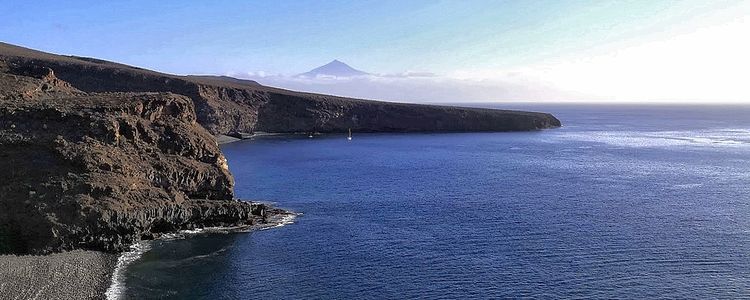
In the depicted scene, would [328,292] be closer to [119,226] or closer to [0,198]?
[119,226]

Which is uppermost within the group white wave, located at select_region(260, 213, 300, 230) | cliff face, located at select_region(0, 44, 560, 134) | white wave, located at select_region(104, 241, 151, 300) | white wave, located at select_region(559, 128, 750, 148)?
cliff face, located at select_region(0, 44, 560, 134)

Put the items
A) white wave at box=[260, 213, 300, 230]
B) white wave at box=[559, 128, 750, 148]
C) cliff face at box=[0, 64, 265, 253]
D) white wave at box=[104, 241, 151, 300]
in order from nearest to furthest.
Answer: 1. white wave at box=[104, 241, 151, 300]
2. cliff face at box=[0, 64, 265, 253]
3. white wave at box=[260, 213, 300, 230]
4. white wave at box=[559, 128, 750, 148]

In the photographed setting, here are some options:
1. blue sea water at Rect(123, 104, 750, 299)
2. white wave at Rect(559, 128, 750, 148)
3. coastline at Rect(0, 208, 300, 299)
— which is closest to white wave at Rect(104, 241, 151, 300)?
coastline at Rect(0, 208, 300, 299)

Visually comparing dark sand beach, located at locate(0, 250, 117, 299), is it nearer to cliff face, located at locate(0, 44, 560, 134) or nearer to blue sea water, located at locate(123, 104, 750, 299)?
blue sea water, located at locate(123, 104, 750, 299)

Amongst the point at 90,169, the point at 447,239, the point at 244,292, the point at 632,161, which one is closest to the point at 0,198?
the point at 90,169

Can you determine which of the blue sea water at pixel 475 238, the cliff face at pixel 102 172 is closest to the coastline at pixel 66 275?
the blue sea water at pixel 475 238

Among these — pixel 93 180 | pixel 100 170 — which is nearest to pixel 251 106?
pixel 100 170

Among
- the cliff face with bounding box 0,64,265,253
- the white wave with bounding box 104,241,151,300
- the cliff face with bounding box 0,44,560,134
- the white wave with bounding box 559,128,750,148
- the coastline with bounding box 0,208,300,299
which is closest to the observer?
the coastline with bounding box 0,208,300,299

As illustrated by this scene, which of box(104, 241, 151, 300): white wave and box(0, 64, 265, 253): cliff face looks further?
box(0, 64, 265, 253): cliff face
